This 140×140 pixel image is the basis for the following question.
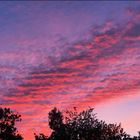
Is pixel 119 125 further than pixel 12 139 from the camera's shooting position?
Yes

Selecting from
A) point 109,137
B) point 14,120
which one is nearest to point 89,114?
point 109,137

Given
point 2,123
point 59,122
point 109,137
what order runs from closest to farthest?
point 2,123, point 109,137, point 59,122

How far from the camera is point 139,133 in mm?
132875

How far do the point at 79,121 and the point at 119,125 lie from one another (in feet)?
39.3

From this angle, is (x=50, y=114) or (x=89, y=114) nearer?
(x=89, y=114)

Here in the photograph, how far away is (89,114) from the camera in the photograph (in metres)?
104

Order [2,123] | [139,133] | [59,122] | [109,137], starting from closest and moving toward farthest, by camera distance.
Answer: [2,123]
[109,137]
[59,122]
[139,133]

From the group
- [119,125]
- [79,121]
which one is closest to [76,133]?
[79,121]

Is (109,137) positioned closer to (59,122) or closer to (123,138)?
(123,138)

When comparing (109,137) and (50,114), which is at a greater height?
(50,114)

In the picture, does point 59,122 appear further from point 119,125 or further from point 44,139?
point 119,125

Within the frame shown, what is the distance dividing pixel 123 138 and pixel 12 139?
29.3 meters

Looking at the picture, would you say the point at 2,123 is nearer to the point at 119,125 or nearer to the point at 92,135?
the point at 92,135

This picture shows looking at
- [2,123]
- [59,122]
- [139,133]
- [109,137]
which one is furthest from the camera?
[139,133]
